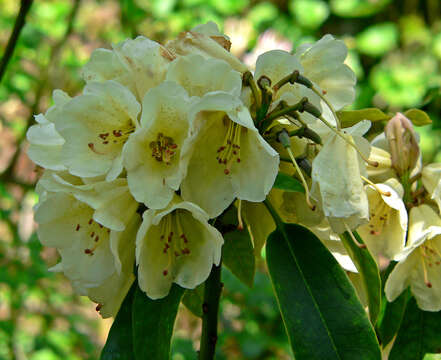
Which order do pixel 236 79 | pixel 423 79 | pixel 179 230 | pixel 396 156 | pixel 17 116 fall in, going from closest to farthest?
pixel 236 79, pixel 179 230, pixel 396 156, pixel 17 116, pixel 423 79

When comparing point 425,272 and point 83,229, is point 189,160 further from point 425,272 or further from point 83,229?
point 425,272

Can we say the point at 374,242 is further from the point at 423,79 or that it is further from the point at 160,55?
the point at 423,79

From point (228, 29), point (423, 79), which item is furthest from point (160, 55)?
point (423, 79)

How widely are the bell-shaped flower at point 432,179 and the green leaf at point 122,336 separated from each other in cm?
51

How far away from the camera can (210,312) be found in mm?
920

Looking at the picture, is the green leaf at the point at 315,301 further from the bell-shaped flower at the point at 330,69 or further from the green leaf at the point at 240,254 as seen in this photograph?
the bell-shaped flower at the point at 330,69

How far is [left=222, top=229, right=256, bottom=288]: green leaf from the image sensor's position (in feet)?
3.12

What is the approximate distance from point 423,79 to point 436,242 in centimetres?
227

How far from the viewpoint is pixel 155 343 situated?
83 cm

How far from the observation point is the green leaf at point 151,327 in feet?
2.73

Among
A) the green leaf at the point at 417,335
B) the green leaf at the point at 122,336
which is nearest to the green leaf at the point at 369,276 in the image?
Result: the green leaf at the point at 417,335

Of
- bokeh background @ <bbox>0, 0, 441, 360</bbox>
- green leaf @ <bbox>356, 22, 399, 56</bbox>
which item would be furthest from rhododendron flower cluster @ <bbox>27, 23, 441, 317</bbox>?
green leaf @ <bbox>356, 22, 399, 56</bbox>

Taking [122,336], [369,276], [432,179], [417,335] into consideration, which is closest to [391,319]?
[417,335]

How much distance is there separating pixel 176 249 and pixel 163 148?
0.55 feet
